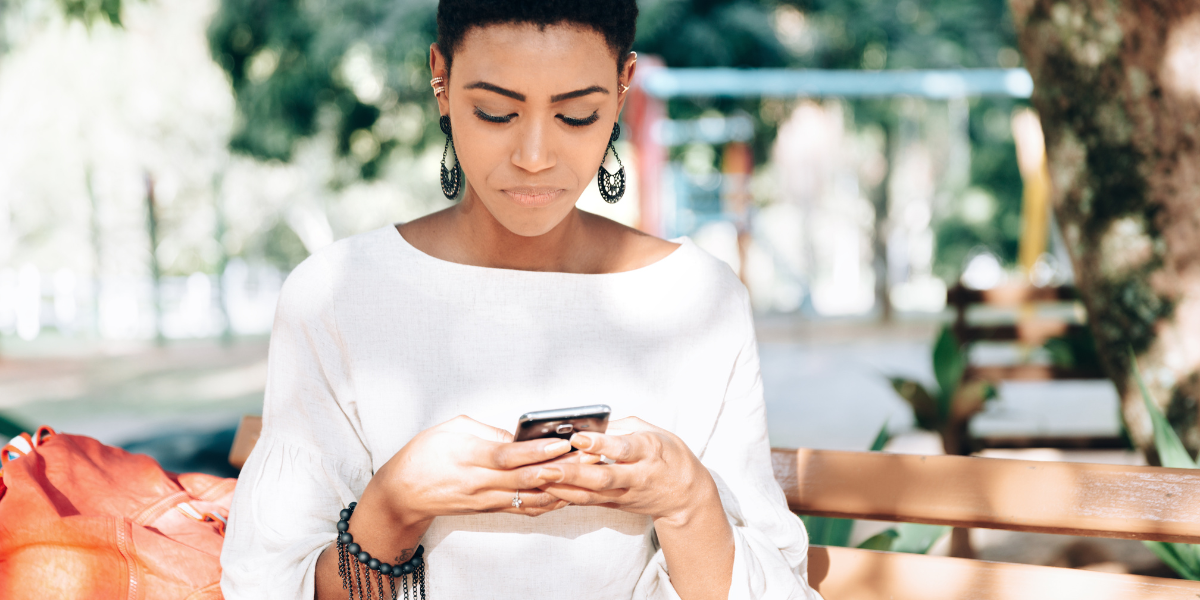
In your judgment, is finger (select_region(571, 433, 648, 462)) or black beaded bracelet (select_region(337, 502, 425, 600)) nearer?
finger (select_region(571, 433, 648, 462))

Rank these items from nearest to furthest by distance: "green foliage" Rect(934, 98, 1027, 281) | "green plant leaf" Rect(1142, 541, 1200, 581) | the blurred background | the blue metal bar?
"green plant leaf" Rect(1142, 541, 1200, 581), the blurred background, the blue metal bar, "green foliage" Rect(934, 98, 1027, 281)

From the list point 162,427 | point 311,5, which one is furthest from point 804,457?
point 311,5

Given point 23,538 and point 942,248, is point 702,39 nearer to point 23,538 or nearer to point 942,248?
point 23,538

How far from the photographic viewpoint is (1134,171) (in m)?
2.36

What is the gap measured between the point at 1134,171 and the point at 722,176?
942cm

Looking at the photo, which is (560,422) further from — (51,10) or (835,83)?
(835,83)

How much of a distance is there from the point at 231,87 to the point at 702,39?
591 centimetres

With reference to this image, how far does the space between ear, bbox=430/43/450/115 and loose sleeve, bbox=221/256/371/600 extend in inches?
13.1

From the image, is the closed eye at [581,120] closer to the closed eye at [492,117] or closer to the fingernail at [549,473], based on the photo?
the closed eye at [492,117]

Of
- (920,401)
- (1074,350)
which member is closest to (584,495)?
(920,401)

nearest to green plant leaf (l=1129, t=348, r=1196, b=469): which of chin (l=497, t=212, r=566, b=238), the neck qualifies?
the neck

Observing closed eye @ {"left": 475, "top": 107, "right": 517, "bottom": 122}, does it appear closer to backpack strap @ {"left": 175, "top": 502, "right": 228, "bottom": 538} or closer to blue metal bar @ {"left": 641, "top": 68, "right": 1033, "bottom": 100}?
backpack strap @ {"left": 175, "top": 502, "right": 228, "bottom": 538}

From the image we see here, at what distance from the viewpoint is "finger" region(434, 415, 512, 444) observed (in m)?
1.24

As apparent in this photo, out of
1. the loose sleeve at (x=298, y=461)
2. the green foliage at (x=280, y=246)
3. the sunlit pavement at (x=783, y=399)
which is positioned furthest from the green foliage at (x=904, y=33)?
the green foliage at (x=280, y=246)
